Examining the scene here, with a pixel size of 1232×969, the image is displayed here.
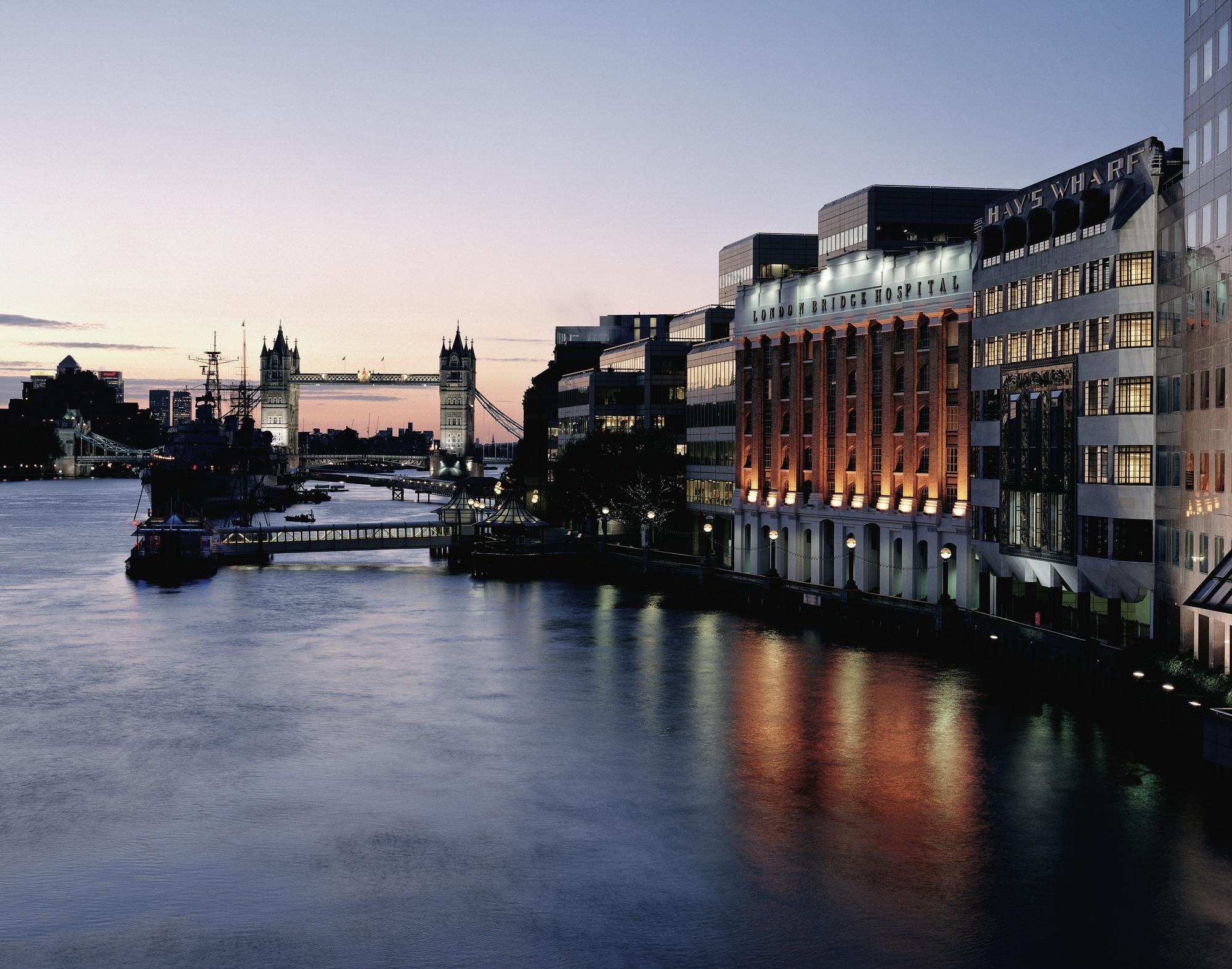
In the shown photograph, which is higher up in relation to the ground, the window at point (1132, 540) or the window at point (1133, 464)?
the window at point (1133, 464)

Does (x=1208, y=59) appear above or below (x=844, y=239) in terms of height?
below

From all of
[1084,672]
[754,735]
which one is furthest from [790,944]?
[1084,672]

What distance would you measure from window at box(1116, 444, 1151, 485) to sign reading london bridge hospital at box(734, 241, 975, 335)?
23.4m

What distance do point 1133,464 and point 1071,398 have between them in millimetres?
6466

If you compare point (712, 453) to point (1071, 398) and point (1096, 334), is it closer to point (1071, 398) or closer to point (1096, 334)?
point (1071, 398)

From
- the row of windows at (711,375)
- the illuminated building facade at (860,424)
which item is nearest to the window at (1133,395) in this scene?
the illuminated building facade at (860,424)

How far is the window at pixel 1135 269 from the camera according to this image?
211 feet

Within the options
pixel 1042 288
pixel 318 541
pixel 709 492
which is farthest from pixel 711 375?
pixel 1042 288

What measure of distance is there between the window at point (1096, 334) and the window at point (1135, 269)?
6.93 feet

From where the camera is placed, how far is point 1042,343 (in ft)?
240

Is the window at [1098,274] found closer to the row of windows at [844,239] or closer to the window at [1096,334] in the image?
the window at [1096,334]

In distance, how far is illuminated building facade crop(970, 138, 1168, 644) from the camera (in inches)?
2525

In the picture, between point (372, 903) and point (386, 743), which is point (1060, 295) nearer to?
point (386, 743)

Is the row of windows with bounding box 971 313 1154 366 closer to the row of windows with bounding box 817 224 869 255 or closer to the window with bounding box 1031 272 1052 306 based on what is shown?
the window with bounding box 1031 272 1052 306
